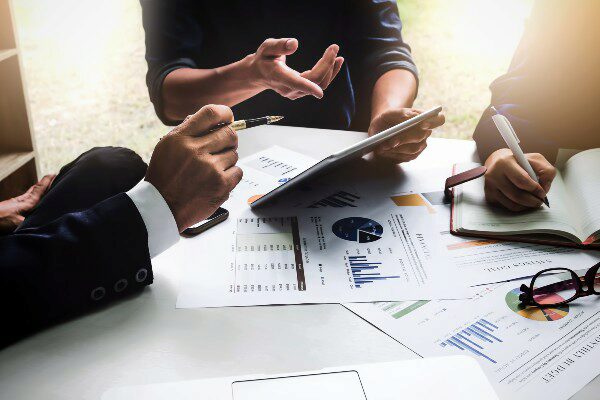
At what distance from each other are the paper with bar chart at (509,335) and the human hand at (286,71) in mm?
582

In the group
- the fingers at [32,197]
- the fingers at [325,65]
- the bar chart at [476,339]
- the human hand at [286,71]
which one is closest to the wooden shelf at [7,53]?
the fingers at [32,197]

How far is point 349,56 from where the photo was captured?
1681 millimetres

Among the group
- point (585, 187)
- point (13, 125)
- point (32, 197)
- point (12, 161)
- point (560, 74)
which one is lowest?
point (12, 161)

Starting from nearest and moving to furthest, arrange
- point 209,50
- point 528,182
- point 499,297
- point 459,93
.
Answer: point 499,297 < point 528,182 < point 209,50 < point 459,93

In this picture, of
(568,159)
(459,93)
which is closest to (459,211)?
(568,159)

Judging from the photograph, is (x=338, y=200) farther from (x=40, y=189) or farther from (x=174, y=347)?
(x=40, y=189)

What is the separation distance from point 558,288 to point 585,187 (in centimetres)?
33

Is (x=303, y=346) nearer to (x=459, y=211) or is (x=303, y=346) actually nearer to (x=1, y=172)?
(x=459, y=211)

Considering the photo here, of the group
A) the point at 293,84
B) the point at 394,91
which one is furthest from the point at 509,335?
the point at 394,91

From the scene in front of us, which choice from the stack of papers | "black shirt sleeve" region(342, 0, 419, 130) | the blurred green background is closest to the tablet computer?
the stack of papers

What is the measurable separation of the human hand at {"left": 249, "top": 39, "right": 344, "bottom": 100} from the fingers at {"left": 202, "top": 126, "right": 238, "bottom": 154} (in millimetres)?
331

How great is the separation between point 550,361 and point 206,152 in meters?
0.57

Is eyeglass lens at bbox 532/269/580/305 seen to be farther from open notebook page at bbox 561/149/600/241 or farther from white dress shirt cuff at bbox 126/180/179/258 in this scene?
white dress shirt cuff at bbox 126/180/179/258

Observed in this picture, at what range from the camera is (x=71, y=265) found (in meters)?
0.73
